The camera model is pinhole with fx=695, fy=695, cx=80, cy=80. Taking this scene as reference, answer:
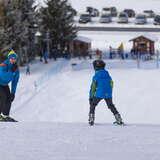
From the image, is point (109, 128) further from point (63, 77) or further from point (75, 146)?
point (63, 77)

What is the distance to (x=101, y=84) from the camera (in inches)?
512

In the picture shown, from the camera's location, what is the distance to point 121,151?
29.9 ft

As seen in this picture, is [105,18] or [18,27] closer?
[18,27]

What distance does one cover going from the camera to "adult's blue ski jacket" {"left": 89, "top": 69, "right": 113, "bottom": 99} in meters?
13.0

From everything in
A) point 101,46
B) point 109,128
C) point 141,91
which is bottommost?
point 101,46

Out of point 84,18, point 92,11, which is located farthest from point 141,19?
point 92,11

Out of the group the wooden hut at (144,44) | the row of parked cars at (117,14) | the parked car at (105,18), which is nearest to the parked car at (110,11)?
the row of parked cars at (117,14)

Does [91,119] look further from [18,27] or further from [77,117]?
[18,27]

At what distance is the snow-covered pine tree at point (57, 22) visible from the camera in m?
55.2

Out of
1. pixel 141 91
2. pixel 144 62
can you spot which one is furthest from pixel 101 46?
pixel 141 91

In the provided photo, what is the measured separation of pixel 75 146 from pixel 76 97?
1907 centimetres

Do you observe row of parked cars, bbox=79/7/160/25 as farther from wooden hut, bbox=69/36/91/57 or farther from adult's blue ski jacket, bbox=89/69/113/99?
adult's blue ski jacket, bbox=89/69/113/99

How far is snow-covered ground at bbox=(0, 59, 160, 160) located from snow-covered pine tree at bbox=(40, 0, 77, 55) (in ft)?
19.2

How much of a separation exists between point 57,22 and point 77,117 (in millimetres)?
32943
